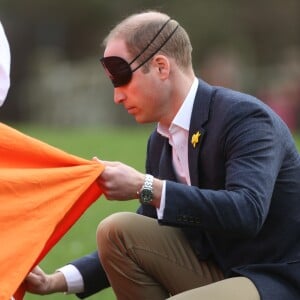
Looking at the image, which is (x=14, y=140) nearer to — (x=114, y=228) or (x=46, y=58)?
(x=114, y=228)

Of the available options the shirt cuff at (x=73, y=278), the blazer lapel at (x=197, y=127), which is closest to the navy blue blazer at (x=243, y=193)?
the blazer lapel at (x=197, y=127)

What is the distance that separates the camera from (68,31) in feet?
171

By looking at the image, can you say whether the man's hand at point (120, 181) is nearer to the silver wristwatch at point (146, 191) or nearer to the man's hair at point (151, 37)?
the silver wristwatch at point (146, 191)

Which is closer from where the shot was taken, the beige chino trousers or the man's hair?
the man's hair

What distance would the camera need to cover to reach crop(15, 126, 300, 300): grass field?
9281 mm

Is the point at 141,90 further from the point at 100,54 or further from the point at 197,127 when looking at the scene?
the point at 100,54

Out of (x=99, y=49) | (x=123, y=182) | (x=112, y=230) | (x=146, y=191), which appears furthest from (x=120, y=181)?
(x=99, y=49)

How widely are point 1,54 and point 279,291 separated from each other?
5.51ft

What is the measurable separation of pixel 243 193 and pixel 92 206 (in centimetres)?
751

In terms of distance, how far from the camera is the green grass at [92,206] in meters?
9.27

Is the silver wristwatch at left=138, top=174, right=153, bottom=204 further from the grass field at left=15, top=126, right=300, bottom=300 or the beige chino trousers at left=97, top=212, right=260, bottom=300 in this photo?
the grass field at left=15, top=126, right=300, bottom=300

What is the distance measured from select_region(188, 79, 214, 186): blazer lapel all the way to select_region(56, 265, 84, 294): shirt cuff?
0.89m

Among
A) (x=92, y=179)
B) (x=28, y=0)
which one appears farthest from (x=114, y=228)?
(x=28, y=0)

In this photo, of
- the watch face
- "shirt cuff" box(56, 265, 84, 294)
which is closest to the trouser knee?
"shirt cuff" box(56, 265, 84, 294)
